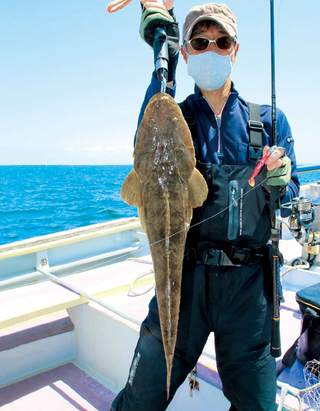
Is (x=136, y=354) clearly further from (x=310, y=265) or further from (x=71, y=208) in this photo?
(x=71, y=208)

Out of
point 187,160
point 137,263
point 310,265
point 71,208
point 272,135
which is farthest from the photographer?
point 71,208

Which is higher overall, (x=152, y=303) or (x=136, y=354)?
(x=152, y=303)

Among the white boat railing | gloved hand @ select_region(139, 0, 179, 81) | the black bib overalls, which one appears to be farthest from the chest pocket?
the white boat railing

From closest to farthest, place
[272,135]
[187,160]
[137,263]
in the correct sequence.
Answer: [187,160] < [272,135] < [137,263]

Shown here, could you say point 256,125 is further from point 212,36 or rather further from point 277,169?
point 212,36

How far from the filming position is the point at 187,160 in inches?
90.2

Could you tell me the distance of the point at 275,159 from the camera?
2.21 metres

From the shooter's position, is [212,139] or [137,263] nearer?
[212,139]

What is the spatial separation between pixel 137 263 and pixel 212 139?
418 centimetres

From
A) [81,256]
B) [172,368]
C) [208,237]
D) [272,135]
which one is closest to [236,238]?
[208,237]

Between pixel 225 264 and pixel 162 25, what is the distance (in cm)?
171

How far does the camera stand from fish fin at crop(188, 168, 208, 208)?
2250mm

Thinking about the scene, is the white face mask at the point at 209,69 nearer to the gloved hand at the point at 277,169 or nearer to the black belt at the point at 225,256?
the gloved hand at the point at 277,169

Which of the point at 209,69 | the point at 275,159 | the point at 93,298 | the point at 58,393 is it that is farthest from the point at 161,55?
the point at 58,393
